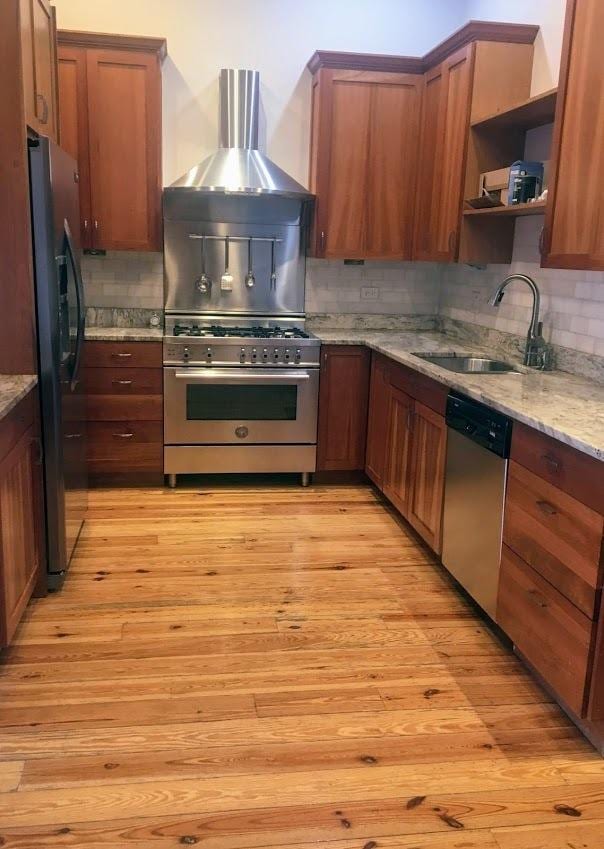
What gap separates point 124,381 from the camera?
4375 millimetres

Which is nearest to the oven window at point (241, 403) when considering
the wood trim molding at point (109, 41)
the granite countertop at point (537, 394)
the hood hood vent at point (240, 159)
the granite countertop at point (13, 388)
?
the granite countertop at point (537, 394)

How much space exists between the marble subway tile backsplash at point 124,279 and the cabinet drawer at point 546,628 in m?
3.03

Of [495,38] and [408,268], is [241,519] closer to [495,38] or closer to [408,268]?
[408,268]

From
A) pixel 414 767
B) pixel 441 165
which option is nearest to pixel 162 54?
pixel 441 165

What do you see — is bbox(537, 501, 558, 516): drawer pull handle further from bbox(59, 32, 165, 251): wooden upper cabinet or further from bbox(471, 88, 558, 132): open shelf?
bbox(59, 32, 165, 251): wooden upper cabinet

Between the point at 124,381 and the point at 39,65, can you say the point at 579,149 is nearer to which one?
the point at 39,65

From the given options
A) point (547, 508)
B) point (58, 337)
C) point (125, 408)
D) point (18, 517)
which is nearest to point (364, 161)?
point (125, 408)

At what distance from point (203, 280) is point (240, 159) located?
79cm

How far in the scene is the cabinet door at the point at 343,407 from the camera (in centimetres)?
458

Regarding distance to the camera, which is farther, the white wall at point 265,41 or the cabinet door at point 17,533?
the white wall at point 265,41

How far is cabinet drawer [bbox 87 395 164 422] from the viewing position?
4.37 meters

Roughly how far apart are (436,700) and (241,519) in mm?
1827

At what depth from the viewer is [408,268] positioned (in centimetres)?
515

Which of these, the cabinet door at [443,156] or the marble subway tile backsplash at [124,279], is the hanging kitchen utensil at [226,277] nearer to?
the marble subway tile backsplash at [124,279]
